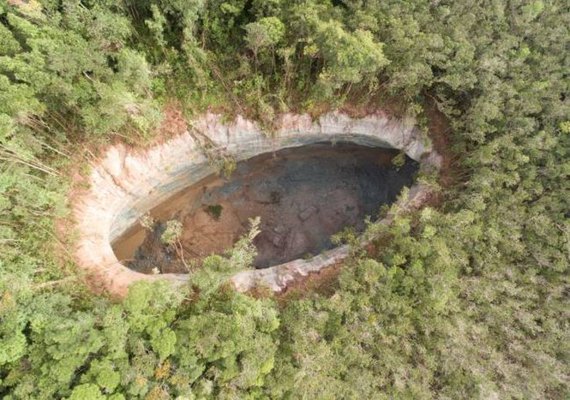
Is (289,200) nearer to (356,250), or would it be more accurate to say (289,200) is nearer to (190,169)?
(190,169)

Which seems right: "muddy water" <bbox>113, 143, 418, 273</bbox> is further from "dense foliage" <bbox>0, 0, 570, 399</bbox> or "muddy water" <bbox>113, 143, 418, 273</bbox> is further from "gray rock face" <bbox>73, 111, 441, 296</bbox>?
"dense foliage" <bbox>0, 0, 570, 399</bbox>

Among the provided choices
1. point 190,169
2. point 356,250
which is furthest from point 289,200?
point 356,250

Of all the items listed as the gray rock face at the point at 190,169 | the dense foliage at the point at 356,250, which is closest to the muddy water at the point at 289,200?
the gray rock face at the point at 190,169

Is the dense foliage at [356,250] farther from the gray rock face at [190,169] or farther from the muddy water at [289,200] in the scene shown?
the muddy water at [289,200]

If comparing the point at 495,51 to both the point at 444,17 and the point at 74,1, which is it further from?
the point at 74,1

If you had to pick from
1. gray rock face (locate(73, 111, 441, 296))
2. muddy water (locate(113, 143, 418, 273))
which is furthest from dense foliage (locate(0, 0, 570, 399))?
muddy water (locate(113, 143, 418, 273))

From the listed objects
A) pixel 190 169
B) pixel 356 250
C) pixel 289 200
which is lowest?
pixel 289 200
